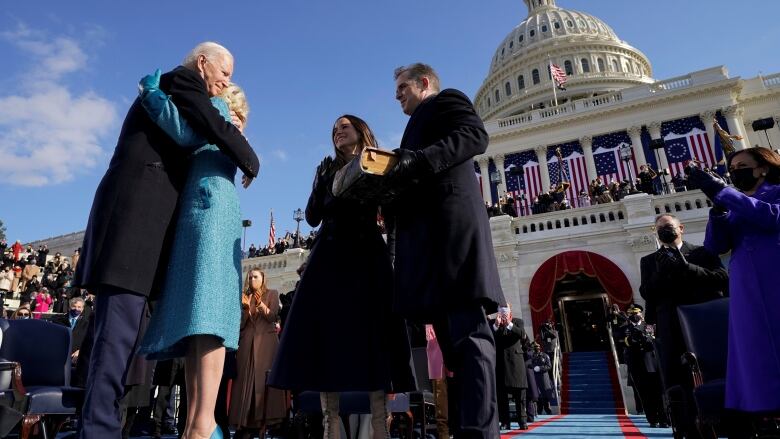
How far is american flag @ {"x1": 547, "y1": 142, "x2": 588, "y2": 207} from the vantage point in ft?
99.5

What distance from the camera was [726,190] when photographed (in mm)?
2775

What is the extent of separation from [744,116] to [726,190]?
41.3 metres

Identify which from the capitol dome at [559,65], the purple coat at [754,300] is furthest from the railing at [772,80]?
the purple coat at [754,300]

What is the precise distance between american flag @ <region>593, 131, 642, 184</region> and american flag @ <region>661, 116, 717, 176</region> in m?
1.98

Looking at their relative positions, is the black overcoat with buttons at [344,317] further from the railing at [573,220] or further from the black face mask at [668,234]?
the railing at [573,220]

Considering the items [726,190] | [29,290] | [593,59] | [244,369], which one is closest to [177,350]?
[244,369]

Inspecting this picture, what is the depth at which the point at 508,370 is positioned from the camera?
7.49m

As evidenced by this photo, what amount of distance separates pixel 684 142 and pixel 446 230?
3416cm

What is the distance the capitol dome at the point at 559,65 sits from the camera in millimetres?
51250

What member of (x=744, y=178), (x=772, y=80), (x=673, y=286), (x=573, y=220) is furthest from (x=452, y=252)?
(x=772, y=80)

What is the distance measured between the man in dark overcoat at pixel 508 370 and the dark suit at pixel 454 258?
16.5ft

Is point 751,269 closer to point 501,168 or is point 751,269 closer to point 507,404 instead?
point 507,404

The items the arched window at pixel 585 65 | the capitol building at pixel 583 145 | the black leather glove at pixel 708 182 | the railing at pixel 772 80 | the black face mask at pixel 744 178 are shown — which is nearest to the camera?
the black leather glove at pixel 708 182

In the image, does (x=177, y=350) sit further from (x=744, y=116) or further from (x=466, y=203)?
(x=744, y=116)
